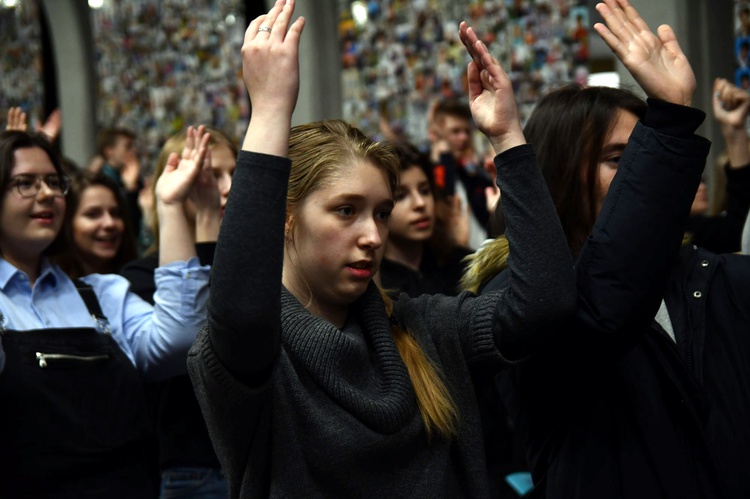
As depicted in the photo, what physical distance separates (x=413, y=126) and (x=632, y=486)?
495cm

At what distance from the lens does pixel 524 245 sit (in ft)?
5.47

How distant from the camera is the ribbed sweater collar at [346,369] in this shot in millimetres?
1586

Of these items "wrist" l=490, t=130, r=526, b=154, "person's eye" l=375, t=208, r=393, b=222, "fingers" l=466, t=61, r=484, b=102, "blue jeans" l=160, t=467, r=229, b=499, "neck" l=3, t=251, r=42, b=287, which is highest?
"fingers" l=466, t=61, r=484, b=102

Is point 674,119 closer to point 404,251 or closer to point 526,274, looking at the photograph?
point 526,274

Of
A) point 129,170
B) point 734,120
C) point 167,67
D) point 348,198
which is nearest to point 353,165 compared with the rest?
point 348,198

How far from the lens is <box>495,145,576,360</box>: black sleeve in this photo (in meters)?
1.65

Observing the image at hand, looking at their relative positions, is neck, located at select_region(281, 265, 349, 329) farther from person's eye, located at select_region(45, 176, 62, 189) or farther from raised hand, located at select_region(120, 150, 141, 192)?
raised hand, located at select_region(120, 150, 141, 192)

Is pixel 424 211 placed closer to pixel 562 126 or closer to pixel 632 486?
pixel 562 126

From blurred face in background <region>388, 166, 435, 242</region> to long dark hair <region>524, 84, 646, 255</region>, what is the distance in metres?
1.68

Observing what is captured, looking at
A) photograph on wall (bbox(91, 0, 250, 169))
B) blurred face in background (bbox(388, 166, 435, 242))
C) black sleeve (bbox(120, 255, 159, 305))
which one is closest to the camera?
black sleeve (bbox(120, 255, 159, 305))

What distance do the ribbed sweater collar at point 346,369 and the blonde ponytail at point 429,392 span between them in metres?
0.02

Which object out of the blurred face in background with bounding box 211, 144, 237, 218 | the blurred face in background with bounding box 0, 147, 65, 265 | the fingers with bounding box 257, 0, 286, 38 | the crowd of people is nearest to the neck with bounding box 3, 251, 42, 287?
the blurred face in background with bounding box 0, 147, 65, 265

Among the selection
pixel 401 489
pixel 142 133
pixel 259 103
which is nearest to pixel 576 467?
pixel 401 489

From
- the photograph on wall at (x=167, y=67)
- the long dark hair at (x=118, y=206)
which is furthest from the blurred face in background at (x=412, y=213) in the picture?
the photograph on wall at (x=167, y=67)
